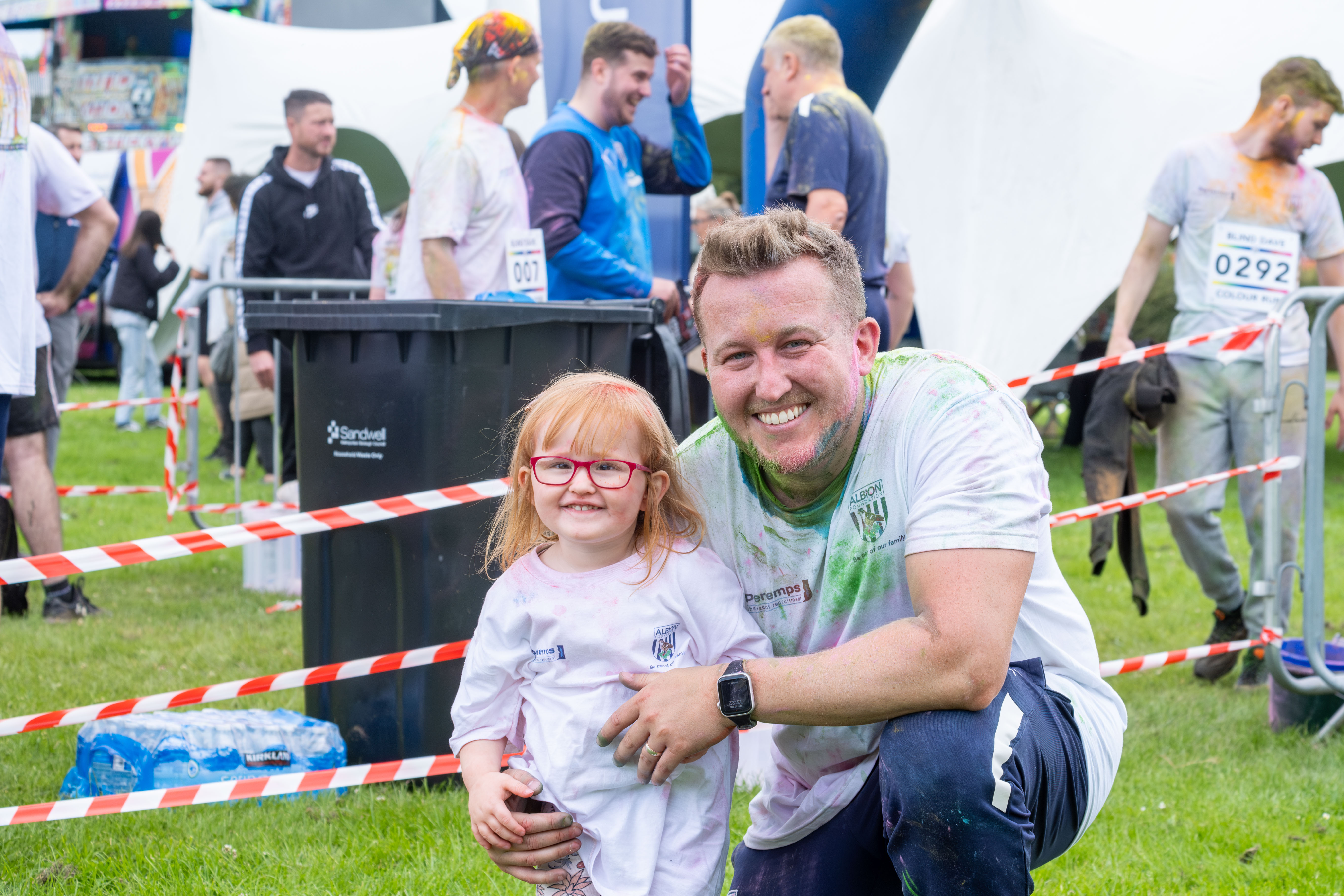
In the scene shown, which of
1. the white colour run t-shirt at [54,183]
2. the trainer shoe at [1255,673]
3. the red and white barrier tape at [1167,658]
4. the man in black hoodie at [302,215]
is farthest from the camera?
the man in black hoodie at [302,215]

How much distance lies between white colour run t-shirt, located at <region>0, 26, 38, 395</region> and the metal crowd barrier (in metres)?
3.67

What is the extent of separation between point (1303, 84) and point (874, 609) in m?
3.54

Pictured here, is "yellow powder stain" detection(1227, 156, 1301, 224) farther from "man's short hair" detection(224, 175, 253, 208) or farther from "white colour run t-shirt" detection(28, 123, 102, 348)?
"man's short hair" detection(224, 175, 253, 208)

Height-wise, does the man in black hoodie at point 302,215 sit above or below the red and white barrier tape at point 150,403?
above

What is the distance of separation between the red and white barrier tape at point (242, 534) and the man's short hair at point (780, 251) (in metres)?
1.06

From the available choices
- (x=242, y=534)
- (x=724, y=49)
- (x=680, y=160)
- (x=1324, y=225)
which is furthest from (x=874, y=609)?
(x=724, y=49)

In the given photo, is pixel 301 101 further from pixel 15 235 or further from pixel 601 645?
pixel 601 645

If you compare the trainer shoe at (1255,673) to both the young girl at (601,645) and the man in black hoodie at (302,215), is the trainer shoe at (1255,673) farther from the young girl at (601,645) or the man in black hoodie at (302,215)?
the man in black hoodie at (302,215)

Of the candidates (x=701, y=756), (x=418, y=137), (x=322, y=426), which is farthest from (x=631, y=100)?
(x=418, y=137)

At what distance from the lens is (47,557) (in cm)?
244

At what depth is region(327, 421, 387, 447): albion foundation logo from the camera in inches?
121

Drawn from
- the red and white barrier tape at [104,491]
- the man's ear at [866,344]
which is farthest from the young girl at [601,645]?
the red and white barrier tape at [104,491]

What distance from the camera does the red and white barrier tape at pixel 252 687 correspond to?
269 centimetres

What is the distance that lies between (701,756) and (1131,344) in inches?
135
